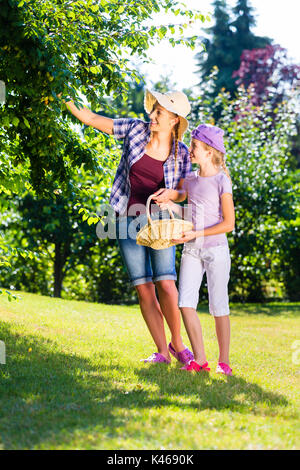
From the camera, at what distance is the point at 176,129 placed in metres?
4.31

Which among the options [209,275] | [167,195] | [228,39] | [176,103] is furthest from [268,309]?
[228,39]

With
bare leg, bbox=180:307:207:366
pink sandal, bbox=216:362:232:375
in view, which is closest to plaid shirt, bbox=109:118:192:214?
bare leg, bbox=180:307:207:366

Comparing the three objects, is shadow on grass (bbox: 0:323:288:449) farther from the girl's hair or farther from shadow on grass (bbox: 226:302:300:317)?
shadow on grass (bbox: 226:302:300:317)

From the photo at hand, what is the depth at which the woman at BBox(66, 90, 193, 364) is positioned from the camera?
423 centimetres

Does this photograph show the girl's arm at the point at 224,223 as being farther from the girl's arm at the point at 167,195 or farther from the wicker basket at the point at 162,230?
the girl's arm at the point at 167,195

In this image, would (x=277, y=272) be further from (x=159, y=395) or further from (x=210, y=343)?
(x=159, y=395)

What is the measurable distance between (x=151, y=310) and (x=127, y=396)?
1080 millimetres

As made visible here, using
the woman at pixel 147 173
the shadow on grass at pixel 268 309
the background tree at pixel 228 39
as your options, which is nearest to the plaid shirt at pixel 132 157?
the woman at pixel 147 173

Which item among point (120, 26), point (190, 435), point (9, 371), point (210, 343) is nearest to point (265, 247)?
point (210, 343)

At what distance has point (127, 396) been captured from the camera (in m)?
3.44

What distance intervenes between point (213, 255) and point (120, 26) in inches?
83.1

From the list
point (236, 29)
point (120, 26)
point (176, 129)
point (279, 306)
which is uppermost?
point (236, 29)

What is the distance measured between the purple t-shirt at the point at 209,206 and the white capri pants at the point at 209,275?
5 cm
